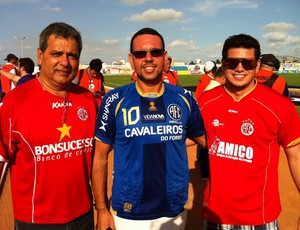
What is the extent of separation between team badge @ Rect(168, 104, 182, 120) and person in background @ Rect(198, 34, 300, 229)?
42 centimetres

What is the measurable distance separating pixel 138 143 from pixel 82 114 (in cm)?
62

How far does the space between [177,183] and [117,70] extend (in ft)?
249

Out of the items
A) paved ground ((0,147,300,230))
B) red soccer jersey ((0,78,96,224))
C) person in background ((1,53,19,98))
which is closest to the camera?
red soccer jersey ((0,78,96,224))

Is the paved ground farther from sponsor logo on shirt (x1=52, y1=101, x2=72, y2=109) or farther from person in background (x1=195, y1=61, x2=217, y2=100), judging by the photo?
sponsor logo on shirt (x1=52, y1=101, x2=72, y2=109)

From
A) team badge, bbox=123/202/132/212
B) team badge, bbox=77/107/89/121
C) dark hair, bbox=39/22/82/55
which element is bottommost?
team badge, bbox=123/202/132/212

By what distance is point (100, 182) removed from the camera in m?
2.70

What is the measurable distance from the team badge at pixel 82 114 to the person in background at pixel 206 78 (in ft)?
16.7

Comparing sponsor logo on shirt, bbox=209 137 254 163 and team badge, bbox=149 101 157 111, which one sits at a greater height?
team badge, bbox=149 101 157 111

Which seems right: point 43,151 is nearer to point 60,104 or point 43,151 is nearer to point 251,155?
point 60,104

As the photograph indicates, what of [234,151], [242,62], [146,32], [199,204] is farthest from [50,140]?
[199,204]

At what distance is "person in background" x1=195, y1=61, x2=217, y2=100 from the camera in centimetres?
747

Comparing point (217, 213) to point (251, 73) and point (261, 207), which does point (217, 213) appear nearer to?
point (261, 207)

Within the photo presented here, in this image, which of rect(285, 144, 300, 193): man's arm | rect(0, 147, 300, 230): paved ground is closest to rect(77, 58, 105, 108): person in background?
rect(0, 147, 300, 230): paved ground

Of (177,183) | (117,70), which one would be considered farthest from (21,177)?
(117,70)
